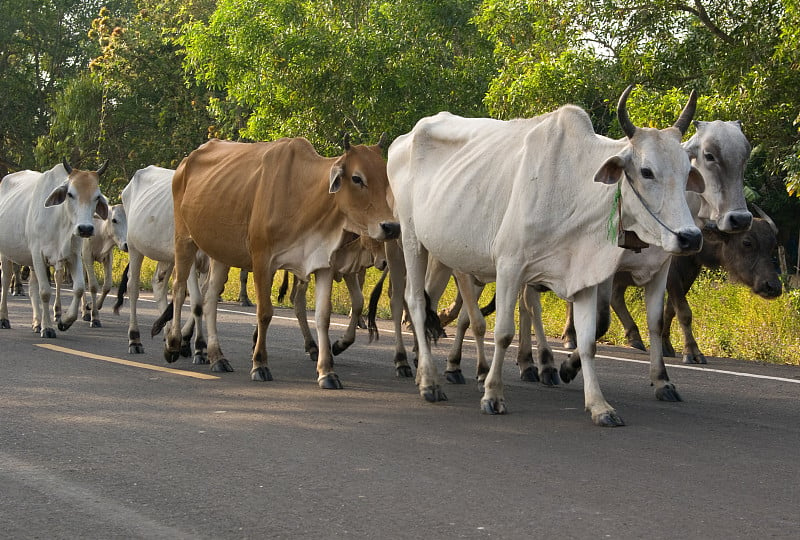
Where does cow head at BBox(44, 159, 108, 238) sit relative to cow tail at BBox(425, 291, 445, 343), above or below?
above

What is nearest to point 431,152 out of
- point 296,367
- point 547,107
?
point 296,367

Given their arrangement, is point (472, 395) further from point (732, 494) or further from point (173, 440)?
point (732, 494)

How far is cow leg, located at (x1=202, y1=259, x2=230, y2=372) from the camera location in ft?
35.8

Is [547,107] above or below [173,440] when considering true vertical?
above

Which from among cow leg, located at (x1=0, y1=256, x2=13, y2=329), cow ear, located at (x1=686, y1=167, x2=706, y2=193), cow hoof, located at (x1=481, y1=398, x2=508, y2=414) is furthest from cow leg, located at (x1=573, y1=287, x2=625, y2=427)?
cow leg, located at (x1=0, y1=256, x2=13, y2=329)

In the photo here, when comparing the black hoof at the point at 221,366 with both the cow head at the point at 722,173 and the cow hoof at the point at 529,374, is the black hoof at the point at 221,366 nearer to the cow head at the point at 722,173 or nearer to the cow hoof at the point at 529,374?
the cow hoof at the point at 529,374

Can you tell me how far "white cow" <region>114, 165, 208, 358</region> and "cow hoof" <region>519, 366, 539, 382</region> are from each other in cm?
456

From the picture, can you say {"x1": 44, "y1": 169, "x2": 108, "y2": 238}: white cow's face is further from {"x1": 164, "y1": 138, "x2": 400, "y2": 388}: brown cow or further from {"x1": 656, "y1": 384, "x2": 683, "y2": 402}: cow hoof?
{"x1": 656, "y1": 384, "x2": 683, "y2": 402}: cow hoof

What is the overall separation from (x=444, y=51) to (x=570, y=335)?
1251 centimetres

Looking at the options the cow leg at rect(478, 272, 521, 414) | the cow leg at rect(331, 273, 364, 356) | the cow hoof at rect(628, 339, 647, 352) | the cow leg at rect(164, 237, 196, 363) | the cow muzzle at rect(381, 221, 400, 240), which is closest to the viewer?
the cow leg at rect(478, 272, 521, 414)

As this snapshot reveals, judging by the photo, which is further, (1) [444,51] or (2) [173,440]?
(1) [444,51]

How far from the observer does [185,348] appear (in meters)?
12.1

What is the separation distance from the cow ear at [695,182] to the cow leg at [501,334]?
57.4 inches

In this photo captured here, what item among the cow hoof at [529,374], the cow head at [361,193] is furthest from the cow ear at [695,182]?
the cow head at [361,193]
